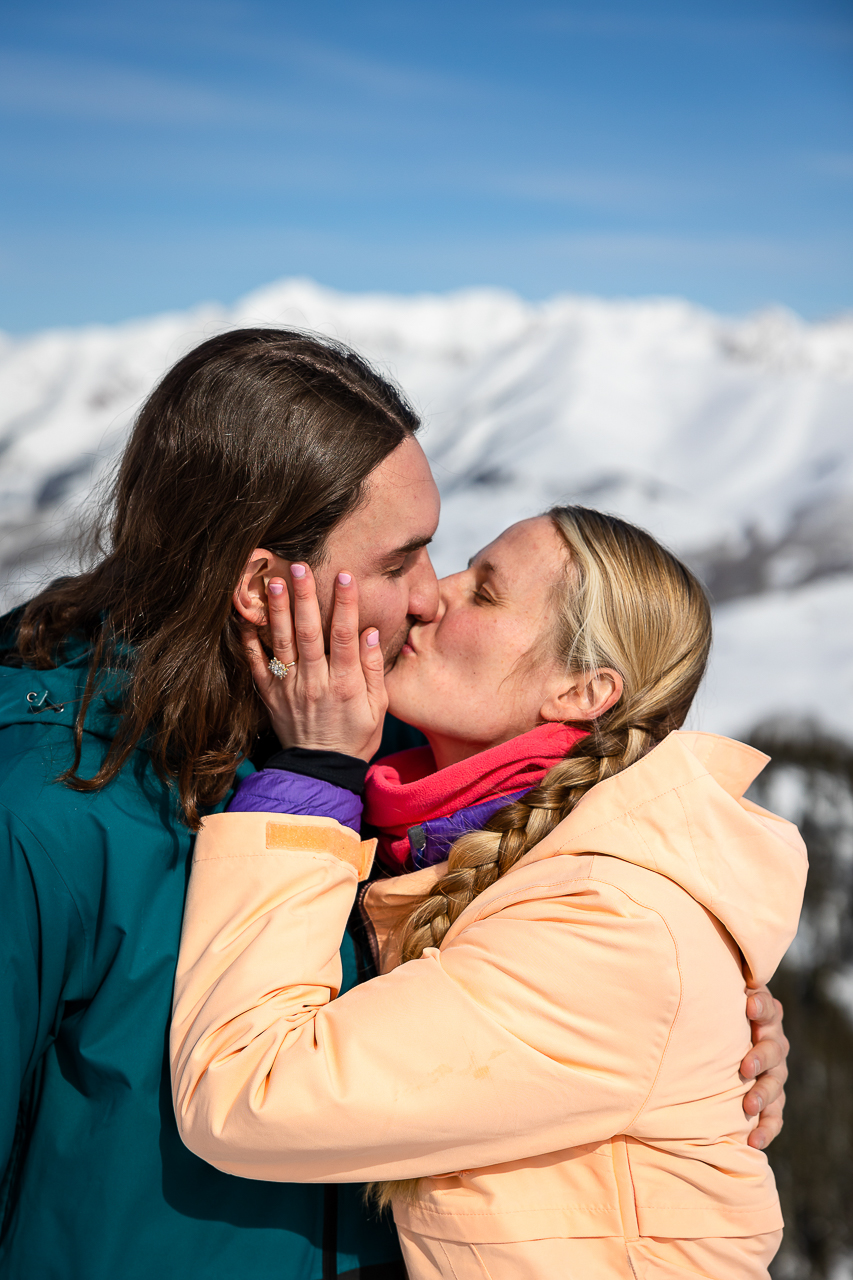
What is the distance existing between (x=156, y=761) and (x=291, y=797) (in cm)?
31

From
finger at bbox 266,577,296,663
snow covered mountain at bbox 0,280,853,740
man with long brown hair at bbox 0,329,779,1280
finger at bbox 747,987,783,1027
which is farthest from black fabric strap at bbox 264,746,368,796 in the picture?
snow covered mountain at bbox 0,280,853,740

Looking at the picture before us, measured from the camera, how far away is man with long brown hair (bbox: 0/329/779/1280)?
1.66 metres

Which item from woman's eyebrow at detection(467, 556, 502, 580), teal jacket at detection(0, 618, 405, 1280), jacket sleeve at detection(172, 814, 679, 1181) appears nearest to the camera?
jacket sleeve at detection(172, 814, 679, 1181)

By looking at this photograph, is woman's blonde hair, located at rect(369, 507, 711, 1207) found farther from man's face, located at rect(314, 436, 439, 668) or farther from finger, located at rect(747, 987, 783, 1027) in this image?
finger, located at rect(747, 987, 783, 1027)

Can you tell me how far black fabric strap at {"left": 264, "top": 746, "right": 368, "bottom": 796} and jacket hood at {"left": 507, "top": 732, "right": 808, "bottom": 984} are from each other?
0.42 m

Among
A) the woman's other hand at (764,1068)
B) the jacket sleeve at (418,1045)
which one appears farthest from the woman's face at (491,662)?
the woman's other hand at (764,1068)

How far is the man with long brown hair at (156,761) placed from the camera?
5.43ft

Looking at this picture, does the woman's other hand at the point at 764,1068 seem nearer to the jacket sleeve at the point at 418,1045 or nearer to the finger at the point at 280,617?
the jacket sleeve at the point at 418,1045

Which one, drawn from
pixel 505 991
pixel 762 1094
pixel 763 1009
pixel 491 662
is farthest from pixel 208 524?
pixel 762 1094

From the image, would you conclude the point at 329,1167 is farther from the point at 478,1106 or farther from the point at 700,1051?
the point at 700,1051

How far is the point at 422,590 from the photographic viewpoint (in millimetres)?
2295

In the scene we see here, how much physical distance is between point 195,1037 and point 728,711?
4052mm

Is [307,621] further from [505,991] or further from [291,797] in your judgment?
[505,991]

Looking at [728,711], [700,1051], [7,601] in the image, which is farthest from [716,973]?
[728,711]
